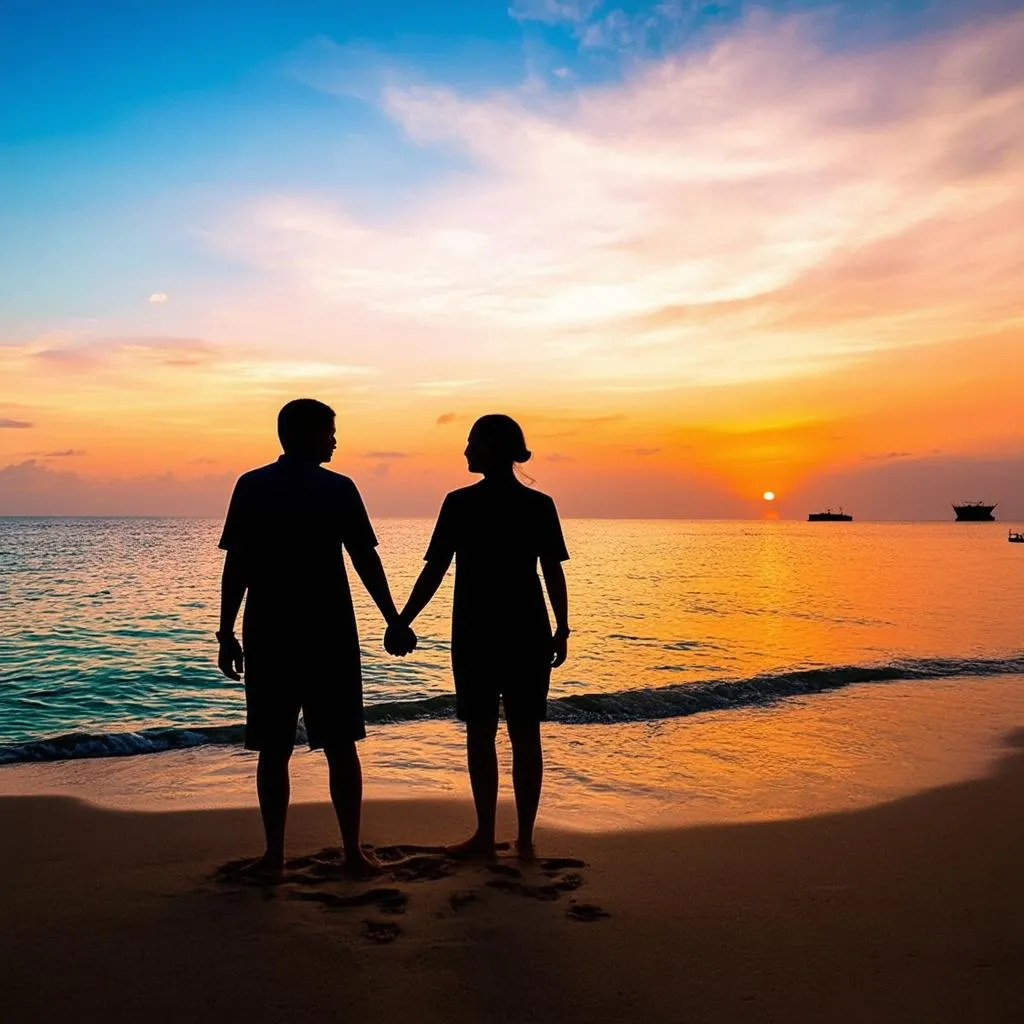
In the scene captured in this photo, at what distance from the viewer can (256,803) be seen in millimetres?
6281

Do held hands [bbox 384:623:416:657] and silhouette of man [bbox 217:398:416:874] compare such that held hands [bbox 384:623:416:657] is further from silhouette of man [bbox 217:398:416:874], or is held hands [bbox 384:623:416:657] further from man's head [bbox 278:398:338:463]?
man's head [bbox 278:398:338:463]

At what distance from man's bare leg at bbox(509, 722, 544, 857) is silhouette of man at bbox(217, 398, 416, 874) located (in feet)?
3.17

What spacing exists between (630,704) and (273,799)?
7.52 m

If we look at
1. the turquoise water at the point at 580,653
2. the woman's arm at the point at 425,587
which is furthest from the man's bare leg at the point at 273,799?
the turquoise water at the point at 580,653

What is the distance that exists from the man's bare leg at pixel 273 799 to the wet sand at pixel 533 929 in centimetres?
16

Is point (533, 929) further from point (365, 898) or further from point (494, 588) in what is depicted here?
point (494, 588)

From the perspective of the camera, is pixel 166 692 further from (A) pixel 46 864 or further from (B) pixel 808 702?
(B) pixel 808 702

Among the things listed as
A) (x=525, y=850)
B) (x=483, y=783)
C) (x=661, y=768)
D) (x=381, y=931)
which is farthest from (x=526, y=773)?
(x=661, y=768)

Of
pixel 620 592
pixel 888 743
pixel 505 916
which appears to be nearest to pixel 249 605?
pixel 505 916

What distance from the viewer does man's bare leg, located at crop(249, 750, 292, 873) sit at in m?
4.30

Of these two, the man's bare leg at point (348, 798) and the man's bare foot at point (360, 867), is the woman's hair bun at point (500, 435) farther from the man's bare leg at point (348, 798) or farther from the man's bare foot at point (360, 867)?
the man's bare foot at point (360, 867)

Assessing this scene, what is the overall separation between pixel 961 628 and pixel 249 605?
20782 mm

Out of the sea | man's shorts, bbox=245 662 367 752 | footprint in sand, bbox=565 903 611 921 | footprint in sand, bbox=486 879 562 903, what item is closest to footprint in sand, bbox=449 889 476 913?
footprint in sand, bbox=486 879 562 903

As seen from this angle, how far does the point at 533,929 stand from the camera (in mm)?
3752
